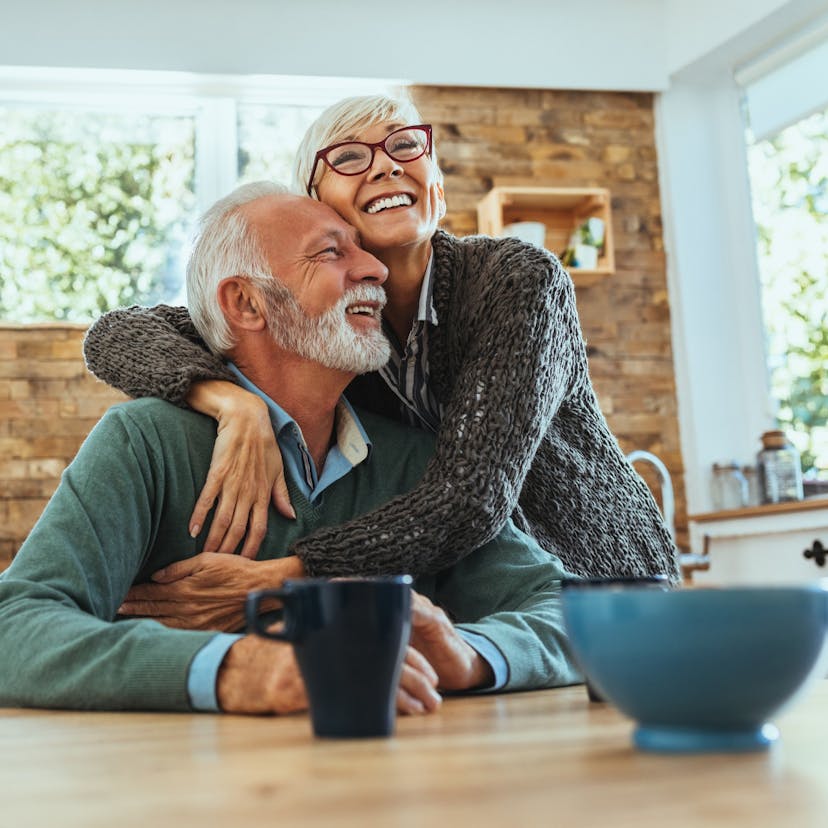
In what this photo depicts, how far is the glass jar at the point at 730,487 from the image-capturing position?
162 inches

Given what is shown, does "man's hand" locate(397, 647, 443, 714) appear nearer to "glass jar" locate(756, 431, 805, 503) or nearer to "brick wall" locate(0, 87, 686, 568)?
"glass jar" locate(756, 431, 805, 503)

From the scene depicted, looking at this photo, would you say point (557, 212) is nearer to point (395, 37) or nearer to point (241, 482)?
point (395, 37)

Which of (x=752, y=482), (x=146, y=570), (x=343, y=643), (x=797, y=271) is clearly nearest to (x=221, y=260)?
(x=146, y=570)

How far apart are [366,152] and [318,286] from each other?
26 centimetres

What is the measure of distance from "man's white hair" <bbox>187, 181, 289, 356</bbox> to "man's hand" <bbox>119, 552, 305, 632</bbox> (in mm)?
413

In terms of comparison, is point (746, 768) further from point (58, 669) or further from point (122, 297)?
point (122, 297)

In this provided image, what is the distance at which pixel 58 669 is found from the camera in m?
0.99

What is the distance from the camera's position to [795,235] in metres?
4.21

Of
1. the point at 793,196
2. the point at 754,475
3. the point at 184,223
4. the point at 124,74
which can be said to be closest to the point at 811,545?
the point at 754,475

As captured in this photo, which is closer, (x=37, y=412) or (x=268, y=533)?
(x=268, y=533)

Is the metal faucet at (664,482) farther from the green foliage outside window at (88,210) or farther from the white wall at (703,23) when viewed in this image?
the green foliage outside window at (88,210)

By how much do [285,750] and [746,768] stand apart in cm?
25

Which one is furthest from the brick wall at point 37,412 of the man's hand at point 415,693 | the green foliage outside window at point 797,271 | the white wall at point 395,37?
the man's hand at point 415,693

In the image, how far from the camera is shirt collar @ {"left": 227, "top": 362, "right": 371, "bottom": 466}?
154 cm
